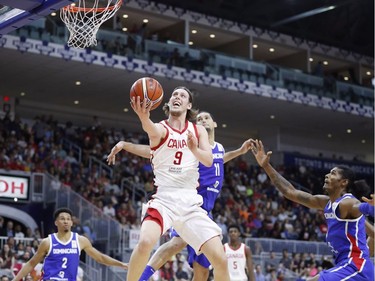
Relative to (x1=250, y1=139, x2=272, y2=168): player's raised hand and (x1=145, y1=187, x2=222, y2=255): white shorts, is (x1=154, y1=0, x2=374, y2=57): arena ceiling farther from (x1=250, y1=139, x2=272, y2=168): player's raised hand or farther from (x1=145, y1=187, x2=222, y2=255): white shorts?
(x1=145, y1=187, x2=222, y2=255): white shorts

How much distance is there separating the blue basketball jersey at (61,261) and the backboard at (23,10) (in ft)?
10.4

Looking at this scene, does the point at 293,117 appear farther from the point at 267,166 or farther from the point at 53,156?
the point at 267,166

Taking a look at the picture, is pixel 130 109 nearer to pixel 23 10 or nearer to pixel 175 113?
pixel 23 10

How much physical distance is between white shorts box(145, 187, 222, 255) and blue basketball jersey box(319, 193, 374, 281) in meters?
1.26

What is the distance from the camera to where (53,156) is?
86.6 ft

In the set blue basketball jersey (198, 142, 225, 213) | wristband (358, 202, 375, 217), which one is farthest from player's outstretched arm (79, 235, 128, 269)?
wristband (358, 202, 375, 217)

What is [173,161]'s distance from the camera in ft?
26.7

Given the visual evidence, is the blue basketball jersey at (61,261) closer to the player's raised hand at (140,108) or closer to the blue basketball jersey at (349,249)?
the player's raised hand at (140,108)

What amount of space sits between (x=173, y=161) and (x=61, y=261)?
3468 millimetres

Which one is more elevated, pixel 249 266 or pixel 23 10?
pixel 23 10

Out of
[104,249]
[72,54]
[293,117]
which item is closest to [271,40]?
[293,117]

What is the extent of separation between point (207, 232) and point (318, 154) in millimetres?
34695

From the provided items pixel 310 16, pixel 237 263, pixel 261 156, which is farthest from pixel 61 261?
pixel 310 16

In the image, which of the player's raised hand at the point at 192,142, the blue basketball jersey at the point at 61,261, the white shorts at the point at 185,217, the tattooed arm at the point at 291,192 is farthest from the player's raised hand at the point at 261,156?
the blue basketball jersey at the point at 61,261
